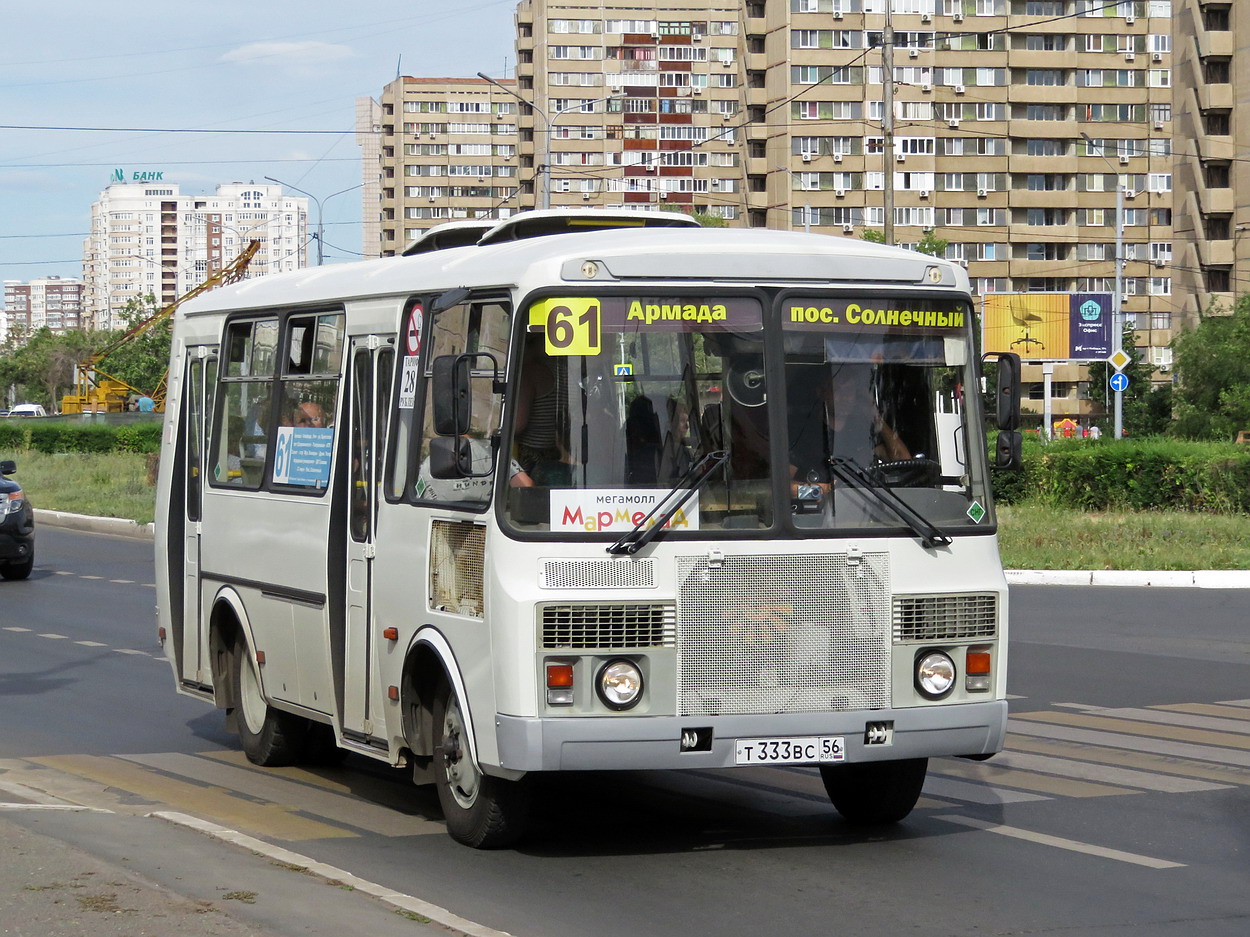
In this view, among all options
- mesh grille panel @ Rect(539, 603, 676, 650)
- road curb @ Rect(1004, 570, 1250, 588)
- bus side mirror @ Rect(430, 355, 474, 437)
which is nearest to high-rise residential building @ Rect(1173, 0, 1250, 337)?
road curb @ Rect(1004, 570, 1250, 588)

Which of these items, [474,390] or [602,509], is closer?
[602,509]

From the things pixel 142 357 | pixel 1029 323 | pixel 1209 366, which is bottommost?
pixel 1209 366

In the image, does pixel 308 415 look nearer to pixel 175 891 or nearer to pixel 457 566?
pixel 457 566

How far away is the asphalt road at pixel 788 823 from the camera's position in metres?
6.70

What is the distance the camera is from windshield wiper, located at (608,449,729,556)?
286 inches

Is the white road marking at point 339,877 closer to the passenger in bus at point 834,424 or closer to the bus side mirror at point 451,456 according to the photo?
the bus side mirror at point 451,456

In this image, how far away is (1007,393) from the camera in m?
7.94

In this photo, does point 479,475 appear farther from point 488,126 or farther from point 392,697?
point 488,126

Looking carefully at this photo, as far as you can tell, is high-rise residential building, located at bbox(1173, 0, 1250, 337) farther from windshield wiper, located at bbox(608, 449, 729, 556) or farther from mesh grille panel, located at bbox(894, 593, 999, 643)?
windshield wiper, located at bbox(608, 449, 729, 556)

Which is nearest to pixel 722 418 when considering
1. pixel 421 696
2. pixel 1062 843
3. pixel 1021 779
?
pixel 421 696

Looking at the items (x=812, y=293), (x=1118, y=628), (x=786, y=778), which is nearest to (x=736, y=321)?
(x=812, y=293)

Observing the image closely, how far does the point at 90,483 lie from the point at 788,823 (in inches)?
1489

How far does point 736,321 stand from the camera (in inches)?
299

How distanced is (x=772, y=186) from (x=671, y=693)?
114 metres
